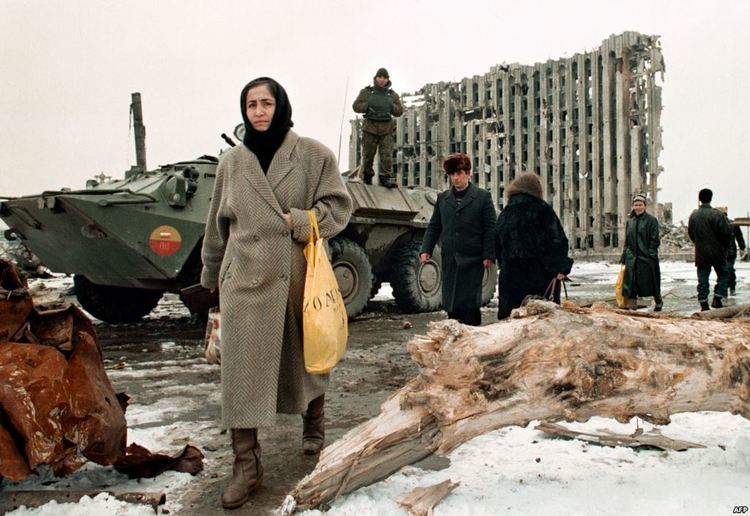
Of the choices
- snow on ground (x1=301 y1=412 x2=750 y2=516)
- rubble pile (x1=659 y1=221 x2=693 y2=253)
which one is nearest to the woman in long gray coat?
snow on ground (x1=301 y1=412 x2=750 y2=516)

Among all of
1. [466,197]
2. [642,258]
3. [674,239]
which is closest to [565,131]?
[674,239]

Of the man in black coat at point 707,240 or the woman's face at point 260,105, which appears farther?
the man in black coat at point 707,240

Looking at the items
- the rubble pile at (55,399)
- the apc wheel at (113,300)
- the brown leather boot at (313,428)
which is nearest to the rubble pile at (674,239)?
the apc wheel at (113,300)

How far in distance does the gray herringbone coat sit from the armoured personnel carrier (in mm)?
4534

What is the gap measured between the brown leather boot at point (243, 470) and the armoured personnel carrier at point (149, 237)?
4.84 metres

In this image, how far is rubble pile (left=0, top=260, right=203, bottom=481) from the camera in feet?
7.74

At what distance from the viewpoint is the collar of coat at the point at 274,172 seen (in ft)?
9.20

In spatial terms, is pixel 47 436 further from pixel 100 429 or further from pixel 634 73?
pixel 634 73

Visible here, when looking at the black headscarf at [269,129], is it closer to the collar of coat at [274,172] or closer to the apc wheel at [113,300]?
the collar of coat at [274,172]

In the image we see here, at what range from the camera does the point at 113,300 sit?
30.3 ft

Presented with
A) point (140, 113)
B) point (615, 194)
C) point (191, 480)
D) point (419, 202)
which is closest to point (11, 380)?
point (191, 480)

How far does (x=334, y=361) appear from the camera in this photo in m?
2.77

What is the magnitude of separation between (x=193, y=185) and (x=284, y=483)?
529 centimetres

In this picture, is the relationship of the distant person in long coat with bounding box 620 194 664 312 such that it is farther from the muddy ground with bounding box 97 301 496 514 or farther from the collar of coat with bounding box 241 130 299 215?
the collar of coat with bounding box 241 130 299 215
